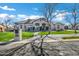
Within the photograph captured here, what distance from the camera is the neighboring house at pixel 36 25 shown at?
383cm

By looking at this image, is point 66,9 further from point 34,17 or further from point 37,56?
point 37,56

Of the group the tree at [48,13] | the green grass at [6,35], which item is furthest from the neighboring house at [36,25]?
the green grass at [6,35]

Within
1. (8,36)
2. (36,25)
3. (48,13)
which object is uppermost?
(48,13)

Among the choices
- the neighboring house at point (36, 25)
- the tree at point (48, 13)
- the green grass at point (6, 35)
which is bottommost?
the green grass at point (6, 35)

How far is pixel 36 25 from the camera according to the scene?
3836 mm

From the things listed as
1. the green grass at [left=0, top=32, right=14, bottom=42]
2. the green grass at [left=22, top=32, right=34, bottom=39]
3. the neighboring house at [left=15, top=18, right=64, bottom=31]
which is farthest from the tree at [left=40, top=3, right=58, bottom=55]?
the green grass at [left=0, top=32, right=14, bottom=42]

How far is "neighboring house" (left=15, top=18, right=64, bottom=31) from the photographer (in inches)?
151

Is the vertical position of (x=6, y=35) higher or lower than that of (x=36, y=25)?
lower

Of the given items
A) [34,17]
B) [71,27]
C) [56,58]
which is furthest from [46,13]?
[56,58]

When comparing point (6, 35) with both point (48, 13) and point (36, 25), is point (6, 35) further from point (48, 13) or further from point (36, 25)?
point (48, 13)

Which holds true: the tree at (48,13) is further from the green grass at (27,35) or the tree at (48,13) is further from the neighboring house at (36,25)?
the green grass at (27,35)

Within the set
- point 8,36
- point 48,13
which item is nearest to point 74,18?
point 48,13

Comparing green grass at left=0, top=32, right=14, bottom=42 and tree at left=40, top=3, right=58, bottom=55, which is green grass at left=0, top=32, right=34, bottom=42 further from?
tree at left=40, top=3, right=58, bottom=55

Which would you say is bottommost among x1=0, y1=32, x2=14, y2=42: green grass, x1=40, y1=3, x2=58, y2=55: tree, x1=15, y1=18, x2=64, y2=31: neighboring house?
x1=0, y1=32, x2=14, y2=42: green grass
